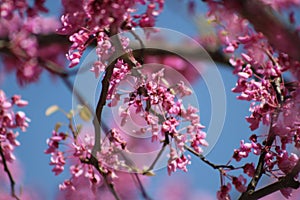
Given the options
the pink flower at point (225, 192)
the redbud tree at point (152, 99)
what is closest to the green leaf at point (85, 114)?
the redbud tree at point (152, 99)

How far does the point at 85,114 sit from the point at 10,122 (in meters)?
0.34

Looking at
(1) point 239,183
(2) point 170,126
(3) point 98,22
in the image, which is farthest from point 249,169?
(3) point 98,22

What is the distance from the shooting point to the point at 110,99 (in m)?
1.97

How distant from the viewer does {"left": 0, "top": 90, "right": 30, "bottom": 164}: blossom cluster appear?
7.60ft

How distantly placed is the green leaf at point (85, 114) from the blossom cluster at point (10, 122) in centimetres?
25

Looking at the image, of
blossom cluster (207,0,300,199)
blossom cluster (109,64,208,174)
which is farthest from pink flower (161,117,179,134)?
blossom cluster (207,0,300,199)

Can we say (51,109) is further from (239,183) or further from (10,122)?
(239,183)

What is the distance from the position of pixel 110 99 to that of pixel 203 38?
64 cm

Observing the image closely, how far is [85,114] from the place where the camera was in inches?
94.6

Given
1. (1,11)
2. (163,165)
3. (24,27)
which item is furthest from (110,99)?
(24,27)

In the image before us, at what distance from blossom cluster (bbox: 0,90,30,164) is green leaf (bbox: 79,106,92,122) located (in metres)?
0.25

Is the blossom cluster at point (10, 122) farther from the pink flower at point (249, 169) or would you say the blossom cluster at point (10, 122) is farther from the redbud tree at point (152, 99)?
the pink flower at point (249, 169)

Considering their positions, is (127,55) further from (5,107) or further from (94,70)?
(5,107)

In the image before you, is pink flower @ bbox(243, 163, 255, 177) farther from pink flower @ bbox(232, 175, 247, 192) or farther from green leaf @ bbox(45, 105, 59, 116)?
green leaf @ bbox(45, 105, 59, 116)
